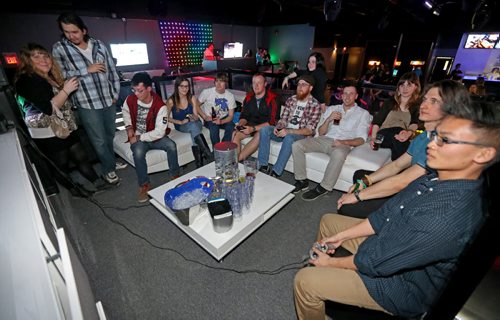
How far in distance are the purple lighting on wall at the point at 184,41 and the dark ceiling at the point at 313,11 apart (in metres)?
0.60

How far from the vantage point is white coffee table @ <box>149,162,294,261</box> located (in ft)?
5.32

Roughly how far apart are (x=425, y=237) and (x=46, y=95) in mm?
2955

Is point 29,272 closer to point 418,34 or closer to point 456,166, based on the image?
point 456,166

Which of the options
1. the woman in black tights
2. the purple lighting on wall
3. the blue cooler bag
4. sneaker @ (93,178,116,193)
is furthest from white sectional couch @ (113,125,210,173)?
the purple lighting on wall

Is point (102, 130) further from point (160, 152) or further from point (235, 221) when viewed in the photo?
point (235, 221)

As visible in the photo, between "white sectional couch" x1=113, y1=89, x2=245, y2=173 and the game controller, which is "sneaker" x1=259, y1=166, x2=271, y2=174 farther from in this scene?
the game controller

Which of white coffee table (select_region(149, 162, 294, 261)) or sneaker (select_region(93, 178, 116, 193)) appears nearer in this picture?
white coffee table (select_region(149, 162, 294, 261))

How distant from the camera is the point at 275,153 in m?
2.91

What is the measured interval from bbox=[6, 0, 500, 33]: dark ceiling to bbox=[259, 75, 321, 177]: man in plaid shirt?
333cm

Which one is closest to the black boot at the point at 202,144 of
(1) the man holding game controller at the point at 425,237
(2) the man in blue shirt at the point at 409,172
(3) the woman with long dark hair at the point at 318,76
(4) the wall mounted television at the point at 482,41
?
(3) the woman with long dark hair at the point at 318,76

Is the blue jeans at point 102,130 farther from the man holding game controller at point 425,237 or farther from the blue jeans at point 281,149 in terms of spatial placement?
the man holding game controller at point 425,237

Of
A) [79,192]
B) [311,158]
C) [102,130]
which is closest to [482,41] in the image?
[311,158]

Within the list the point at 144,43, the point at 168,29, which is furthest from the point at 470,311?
the point at 168,29

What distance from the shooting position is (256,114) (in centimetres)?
307
